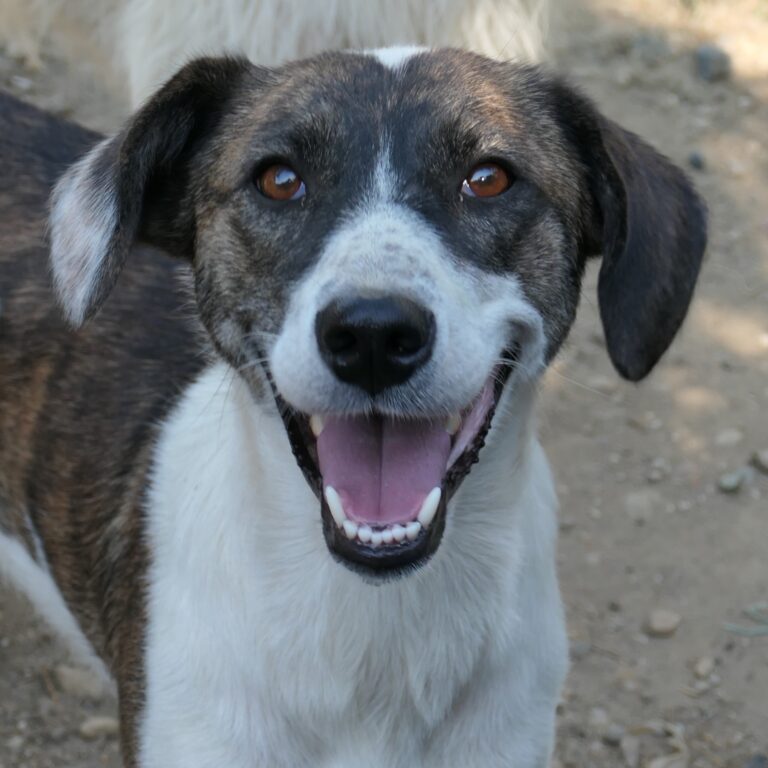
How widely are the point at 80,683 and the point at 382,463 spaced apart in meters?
→ 1.89

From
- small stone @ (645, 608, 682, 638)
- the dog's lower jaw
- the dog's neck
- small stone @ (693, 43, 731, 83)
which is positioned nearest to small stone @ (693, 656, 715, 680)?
small stone @ (645, 608, 682, 638)

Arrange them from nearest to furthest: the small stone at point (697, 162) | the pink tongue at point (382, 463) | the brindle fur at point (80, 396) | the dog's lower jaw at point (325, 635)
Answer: the pink tongue at point (382, 463)
the dog's lower jaw at point (325, 635)
the brindle fur at point (80, 396)
the small stone at point (697, 162)

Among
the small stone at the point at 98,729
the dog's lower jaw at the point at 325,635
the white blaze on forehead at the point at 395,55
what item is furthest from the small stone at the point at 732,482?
the white blaze on forehead at the point at 395,55

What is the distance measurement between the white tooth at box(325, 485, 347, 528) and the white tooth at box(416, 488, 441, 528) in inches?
5.1

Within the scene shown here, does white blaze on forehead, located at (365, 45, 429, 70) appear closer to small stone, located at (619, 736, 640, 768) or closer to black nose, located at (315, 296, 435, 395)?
black nose, located at (315, 296, 435, 395)

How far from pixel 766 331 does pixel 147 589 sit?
310 cm

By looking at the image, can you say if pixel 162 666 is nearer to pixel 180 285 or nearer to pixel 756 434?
pixel 180 285

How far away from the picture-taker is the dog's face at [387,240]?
2.19m

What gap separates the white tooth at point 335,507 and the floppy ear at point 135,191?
0.67 m

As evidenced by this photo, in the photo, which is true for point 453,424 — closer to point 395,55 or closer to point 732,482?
point 395,55

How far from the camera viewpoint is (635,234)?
249 cm

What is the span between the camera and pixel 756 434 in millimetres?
4684

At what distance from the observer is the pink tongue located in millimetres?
2312

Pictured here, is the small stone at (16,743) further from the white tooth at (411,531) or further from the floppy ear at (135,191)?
the white tooth at (411,531)
